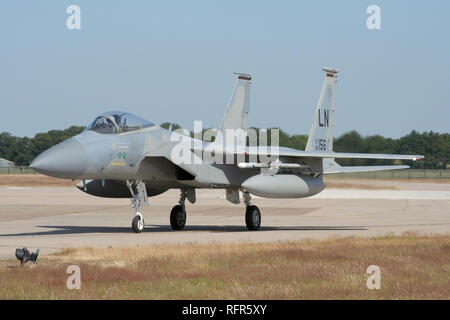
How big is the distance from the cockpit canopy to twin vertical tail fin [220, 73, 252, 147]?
493 cm

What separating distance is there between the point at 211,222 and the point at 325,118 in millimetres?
4944

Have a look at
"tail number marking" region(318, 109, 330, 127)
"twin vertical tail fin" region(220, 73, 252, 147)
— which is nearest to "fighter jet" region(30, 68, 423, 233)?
"twin vertical tail fin" region(220, 73, 252, 147)

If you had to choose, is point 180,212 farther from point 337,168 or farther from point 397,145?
point 397,145

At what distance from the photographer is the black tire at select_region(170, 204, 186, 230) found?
21.2m

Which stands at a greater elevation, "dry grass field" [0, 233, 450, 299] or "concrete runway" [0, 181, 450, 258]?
"dry grass field" [0, 233, 450, 299]

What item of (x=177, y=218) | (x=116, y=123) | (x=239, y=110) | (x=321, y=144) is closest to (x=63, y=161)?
(x=116, y=123)

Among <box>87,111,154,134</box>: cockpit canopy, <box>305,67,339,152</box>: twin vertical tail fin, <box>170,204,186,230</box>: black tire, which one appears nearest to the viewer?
<box>87,111,154,134</box>: cockpit canopy

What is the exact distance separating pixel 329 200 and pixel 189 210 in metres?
10.5

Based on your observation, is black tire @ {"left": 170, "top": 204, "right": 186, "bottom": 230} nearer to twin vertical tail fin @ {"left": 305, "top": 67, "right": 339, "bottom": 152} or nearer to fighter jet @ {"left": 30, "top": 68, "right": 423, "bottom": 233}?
fighter jet @ {"left": 30, "top": 68, "right": 423, "bottom": 233}

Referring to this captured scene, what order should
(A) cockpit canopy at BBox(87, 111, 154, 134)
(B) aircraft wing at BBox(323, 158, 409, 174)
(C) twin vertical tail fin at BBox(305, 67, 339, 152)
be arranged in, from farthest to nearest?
1. (C) twin vertical tail fin at BBox(305, 67, 339, 152)
2. (B) aircraft wing at BBox(323, 158, 409, 174)
3. (A) cockpit canopy at BBox(87, 111, 154, 134)

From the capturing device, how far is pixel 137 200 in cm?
1911

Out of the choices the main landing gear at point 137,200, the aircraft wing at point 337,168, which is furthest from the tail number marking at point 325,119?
the main landing gear at point 137,200

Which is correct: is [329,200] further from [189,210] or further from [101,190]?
[101,190]

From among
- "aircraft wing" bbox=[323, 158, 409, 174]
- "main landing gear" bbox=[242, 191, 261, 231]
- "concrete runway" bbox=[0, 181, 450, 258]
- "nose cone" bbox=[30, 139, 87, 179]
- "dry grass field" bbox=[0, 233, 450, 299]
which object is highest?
"nose cone" bbox=[30, 139, 87, 179]
